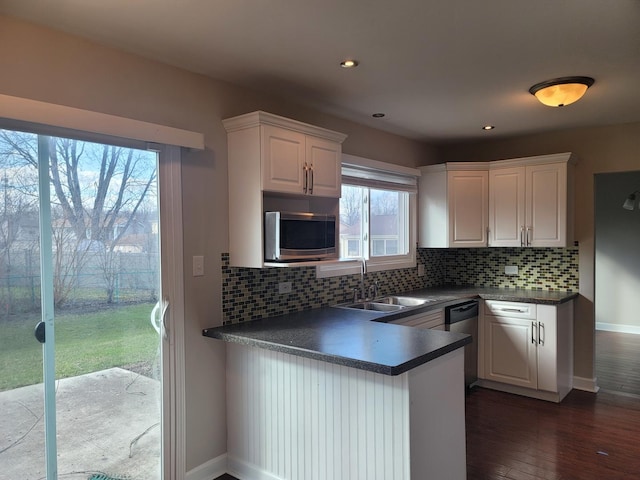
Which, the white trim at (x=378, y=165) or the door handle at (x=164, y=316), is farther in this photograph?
the white trim at (x=378, y=165)

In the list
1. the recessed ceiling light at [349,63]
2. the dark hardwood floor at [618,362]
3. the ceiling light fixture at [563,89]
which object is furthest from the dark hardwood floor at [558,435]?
the recessed ceiling light at [349,63]

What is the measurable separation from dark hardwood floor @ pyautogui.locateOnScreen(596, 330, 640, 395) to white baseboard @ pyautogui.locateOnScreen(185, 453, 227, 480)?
11.6 feet

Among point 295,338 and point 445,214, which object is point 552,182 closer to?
point 445,214

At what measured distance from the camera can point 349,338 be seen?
2361mm

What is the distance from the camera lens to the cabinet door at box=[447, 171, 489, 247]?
4.41 metres

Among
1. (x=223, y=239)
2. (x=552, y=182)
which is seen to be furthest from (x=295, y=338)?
(x=552, y=182)

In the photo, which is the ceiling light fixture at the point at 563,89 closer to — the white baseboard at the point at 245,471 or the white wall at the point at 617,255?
the white baseboard at the point at 245,471

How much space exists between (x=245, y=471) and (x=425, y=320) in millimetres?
1691

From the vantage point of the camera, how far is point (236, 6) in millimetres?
1870

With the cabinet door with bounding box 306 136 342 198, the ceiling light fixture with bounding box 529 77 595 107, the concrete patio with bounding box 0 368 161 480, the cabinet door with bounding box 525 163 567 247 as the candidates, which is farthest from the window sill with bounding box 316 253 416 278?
the ceiling light fixture with bounding box 529 77 595 107

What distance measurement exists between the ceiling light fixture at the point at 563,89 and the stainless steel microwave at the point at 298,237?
5.18ft

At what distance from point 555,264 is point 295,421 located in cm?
321

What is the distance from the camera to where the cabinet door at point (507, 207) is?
424 centimetres

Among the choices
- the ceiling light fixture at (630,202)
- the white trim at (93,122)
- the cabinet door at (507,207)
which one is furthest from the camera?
the ceiling light fixture at (630,202)
